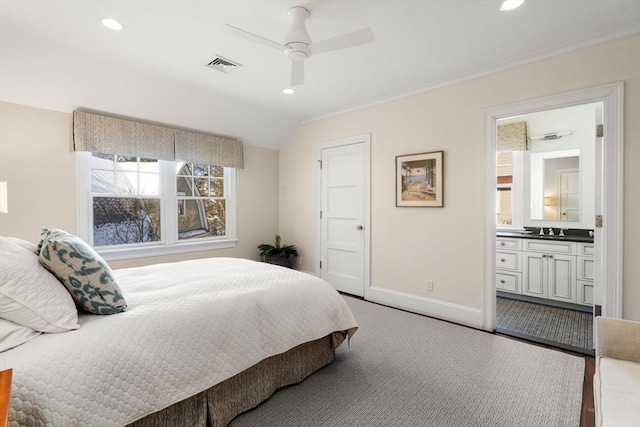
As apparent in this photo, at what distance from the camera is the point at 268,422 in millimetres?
1710

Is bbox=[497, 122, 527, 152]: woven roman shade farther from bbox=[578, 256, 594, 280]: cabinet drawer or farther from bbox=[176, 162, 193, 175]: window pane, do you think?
bbox=[176, 162, 193, 175]: window pane

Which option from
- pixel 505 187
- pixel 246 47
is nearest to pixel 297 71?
pixel 246 47

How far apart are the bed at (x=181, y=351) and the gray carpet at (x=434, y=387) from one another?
188 mm

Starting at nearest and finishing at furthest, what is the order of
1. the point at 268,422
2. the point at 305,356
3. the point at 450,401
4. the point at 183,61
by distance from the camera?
the point at 268,422, the point at 450,401, the point at 305,356, the point at 183,61

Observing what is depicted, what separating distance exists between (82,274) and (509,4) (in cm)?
291

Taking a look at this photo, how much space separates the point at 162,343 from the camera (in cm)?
139

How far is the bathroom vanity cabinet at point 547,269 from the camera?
357 centimetres

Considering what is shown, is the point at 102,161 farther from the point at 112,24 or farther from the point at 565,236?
the point at 565,236

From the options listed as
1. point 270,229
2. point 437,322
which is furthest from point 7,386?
point 270,229

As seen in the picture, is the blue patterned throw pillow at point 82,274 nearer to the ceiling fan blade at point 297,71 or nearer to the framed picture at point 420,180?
the ceiling fan blade at point 297,71

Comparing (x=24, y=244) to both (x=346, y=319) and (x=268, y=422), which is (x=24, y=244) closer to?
(x=268, y=422)

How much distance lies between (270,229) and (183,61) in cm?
283

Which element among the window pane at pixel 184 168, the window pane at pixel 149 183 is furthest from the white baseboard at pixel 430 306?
the window pane at pixel 149 183

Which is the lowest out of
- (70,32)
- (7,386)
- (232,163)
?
(7,386)
